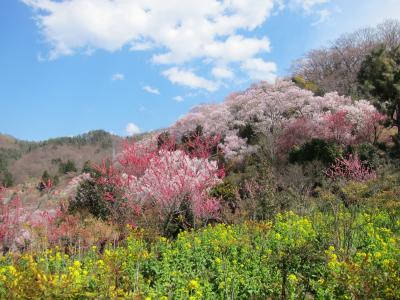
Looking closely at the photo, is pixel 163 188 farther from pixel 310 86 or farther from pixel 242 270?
pixel 310 86

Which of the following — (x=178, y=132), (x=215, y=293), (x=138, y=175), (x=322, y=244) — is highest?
(x=178, y=132)

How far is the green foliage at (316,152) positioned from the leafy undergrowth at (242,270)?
31.2ft

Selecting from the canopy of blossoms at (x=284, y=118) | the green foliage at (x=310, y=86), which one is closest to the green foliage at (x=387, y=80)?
the canopy of blossoms at (x=284, y=118)

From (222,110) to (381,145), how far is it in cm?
1293

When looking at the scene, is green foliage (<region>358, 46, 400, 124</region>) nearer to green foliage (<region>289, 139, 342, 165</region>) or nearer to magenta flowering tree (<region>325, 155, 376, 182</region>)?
green foliage (<region>289, 139, 342, 165</region>)

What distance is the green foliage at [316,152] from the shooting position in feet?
64.8

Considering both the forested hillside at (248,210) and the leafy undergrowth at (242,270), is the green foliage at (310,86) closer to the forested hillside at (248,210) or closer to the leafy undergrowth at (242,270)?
the forested hillside at (248,210)

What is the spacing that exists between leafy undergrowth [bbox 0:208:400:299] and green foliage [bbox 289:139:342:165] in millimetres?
9519

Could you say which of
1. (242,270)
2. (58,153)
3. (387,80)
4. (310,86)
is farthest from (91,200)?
(58,153)

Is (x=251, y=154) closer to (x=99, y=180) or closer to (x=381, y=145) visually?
(x=381, y=145)

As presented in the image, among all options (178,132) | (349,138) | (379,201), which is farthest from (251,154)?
(379,201)

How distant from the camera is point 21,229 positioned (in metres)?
15.6

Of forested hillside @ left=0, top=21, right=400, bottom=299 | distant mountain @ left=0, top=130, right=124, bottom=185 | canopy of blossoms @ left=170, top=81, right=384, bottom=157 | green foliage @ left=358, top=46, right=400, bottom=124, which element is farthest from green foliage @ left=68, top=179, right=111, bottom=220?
distant mountain @ left=0, top=130, right=124, bottom=185

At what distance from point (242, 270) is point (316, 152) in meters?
14.7
